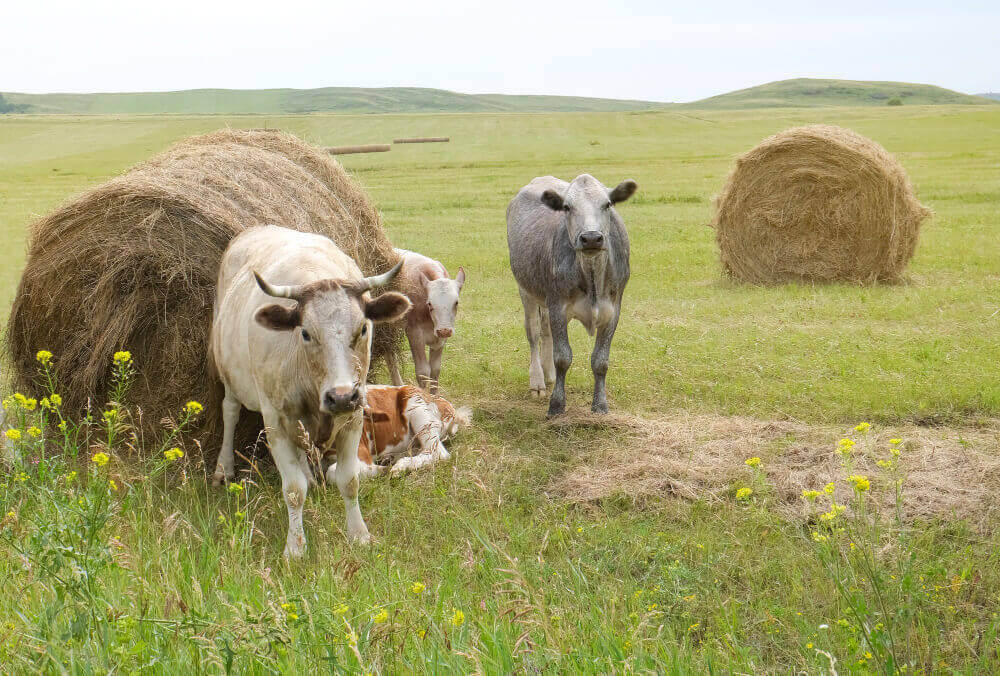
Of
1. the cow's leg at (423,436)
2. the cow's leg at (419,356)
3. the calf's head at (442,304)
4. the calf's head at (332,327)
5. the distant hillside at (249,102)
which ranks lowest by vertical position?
the cow's leg at (423,436)

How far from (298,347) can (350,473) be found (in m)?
0.83

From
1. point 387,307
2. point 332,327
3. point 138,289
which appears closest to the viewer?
point 332,327

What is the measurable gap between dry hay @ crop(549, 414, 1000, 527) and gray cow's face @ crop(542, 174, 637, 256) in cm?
147

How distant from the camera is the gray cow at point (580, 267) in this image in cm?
776

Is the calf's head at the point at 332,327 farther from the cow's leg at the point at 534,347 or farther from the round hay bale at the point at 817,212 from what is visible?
the round hay bale at the point at 817,212

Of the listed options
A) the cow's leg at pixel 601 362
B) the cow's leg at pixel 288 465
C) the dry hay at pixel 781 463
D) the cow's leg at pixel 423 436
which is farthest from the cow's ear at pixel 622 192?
the cow's leg at pixel 288 465

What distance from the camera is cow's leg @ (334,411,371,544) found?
5.61 meters

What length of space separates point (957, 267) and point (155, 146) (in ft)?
138

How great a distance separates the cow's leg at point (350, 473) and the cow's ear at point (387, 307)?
1.96ft

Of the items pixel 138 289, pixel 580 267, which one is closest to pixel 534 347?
pixel 580 267

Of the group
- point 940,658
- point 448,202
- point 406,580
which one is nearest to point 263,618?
point 406,580

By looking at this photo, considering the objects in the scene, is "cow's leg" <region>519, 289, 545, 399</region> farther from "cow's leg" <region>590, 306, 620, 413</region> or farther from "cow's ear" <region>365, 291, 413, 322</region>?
"cow's ear" <region>365, 291, 413, 322</region>

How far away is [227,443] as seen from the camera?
22.1ft

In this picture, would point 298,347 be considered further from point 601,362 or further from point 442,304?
point 601,362
